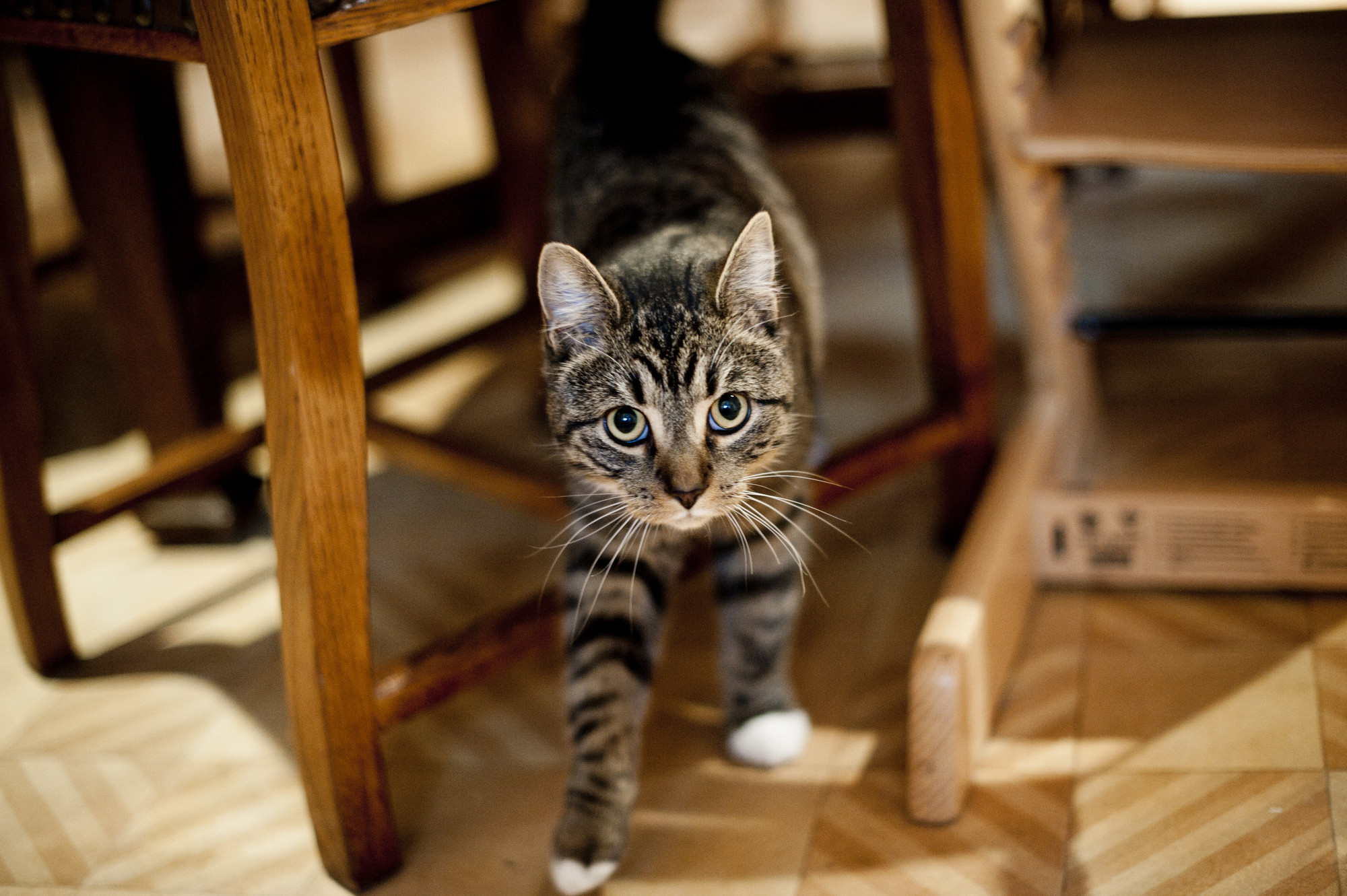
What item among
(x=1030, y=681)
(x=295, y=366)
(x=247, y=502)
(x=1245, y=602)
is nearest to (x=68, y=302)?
(x=247, y=502)

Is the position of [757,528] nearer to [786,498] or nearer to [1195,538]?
[786,498]

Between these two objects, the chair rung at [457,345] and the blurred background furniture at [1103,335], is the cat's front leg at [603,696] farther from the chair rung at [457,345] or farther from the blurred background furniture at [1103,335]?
the chair rung at [457,345]

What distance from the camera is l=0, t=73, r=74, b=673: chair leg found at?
127 centimetres

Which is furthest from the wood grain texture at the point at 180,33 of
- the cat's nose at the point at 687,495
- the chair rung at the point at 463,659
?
the chair rung at the point at 463,659

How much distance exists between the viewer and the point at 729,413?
996 mm

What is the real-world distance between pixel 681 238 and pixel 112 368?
5.04 ft

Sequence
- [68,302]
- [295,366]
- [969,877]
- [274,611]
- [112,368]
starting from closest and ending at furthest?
[295,366] < [969,877] < [274,611] < [112,368] < [68,302]

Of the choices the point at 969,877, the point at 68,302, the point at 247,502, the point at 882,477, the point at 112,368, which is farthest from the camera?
the point at 68,302

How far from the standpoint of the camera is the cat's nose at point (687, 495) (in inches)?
37.9

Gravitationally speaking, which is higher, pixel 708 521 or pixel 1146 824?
pixel 708 521

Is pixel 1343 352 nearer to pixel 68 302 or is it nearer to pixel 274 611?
pixel 274 611

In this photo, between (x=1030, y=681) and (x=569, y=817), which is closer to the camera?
(x=569, y=817)

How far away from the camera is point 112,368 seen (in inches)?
85.4

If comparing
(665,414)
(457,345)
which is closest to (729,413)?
(665,414)
